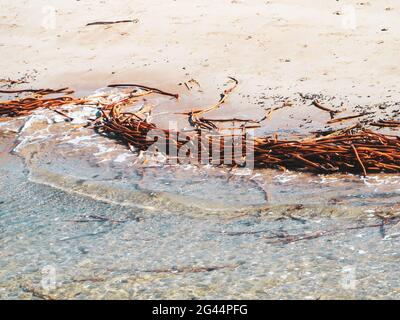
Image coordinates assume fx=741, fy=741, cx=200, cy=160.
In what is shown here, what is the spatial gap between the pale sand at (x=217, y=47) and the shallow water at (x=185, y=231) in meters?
1.40

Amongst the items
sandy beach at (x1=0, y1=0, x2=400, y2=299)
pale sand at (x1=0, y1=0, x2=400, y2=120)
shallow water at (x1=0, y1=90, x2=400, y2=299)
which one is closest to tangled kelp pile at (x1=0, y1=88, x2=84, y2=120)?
sandy beach at (x1=0, y1=0, x2=400, y2=299)

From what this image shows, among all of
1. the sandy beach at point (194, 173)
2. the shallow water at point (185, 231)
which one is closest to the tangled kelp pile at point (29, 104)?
the sandy beach at point (194, 173)

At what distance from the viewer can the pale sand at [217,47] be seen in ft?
21.0

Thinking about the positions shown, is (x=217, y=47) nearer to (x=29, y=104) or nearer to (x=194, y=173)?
(x=29, y=104)

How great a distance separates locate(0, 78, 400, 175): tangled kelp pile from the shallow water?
0.12m

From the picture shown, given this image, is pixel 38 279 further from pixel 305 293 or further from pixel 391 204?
pixel 391 204

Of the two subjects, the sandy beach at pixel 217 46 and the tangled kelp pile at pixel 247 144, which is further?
the sandy beach at pixel 217 46

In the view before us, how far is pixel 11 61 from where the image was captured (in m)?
7.92

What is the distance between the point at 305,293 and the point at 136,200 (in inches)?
65.4

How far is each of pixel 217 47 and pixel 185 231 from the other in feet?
11.5

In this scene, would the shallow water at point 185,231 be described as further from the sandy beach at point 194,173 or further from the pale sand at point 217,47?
the pale sand at point 217,47

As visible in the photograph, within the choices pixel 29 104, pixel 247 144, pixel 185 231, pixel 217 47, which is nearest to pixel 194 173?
pixel 247 144
